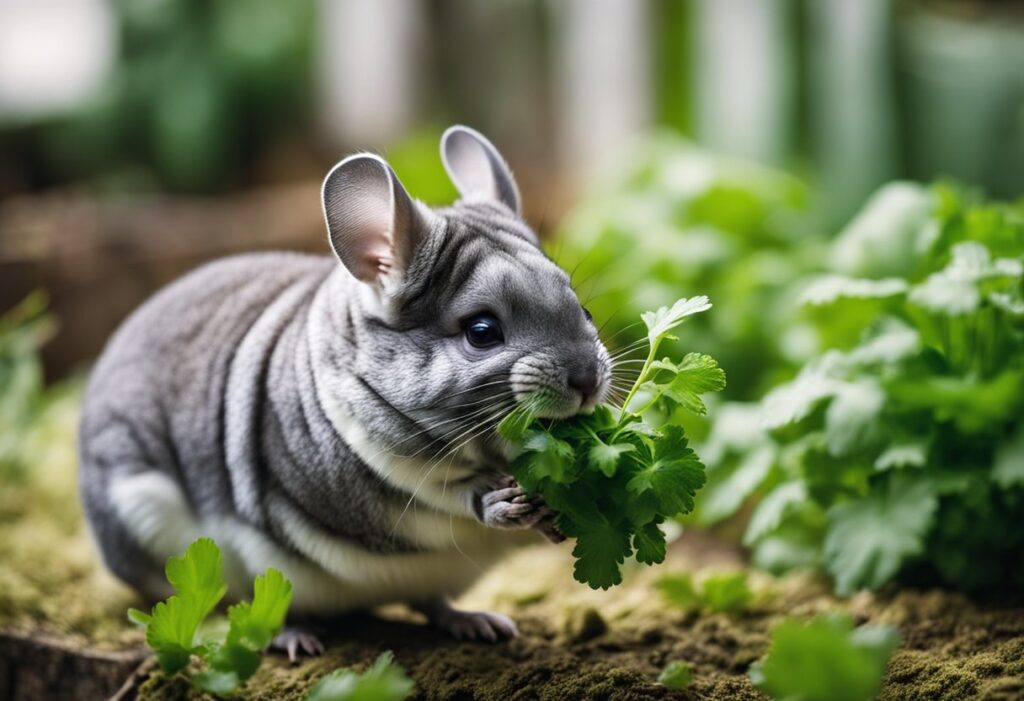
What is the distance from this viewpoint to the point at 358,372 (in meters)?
3.45

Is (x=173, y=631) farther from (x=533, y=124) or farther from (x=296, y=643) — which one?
(x=533, y=124)

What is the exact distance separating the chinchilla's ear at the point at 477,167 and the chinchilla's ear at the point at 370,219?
528 millimetres

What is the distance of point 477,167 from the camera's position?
3.95 meters

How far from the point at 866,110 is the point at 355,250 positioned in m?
5.97

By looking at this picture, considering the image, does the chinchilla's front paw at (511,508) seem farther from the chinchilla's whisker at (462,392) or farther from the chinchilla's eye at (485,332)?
the chinchilla's eye at (485,332)

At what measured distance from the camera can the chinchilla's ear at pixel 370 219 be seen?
3244 millimetres

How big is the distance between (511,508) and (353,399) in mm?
626

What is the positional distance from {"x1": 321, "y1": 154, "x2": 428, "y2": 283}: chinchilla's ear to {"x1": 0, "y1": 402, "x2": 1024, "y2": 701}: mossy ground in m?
1.28

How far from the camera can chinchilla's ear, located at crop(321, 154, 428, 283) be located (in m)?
3.24

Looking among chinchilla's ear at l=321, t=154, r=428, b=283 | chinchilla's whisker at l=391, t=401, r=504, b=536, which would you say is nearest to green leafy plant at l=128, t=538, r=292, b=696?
chinchilla's whisker at l=391, t=401, r=504, b=536

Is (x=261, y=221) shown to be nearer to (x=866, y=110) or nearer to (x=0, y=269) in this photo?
(x=0, y=269)

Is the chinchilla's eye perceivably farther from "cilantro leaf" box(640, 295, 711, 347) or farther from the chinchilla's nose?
"cilantro leaf" box(640, 295, 711, 347)

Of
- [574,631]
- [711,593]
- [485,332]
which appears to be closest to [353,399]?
[485,332]

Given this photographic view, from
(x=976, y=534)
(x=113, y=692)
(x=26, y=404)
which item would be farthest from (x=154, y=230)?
(x=976, y=534)
